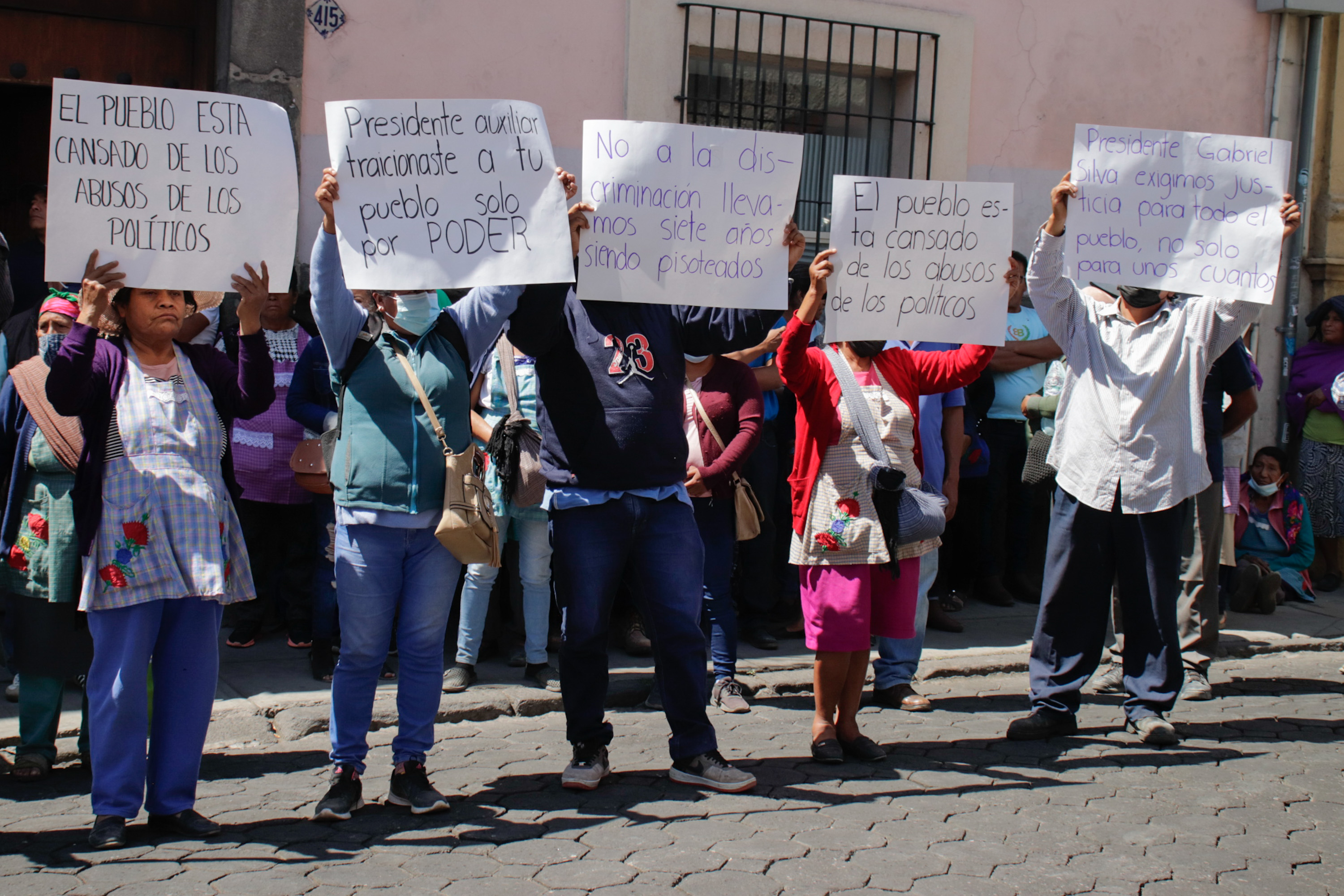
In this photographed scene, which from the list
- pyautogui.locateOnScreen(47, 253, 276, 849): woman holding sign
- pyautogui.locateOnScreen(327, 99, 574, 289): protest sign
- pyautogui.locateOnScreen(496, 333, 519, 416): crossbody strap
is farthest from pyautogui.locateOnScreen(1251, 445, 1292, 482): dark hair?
pyautogui.locateOnScreen(47, 253, 276, 849): woman holding sign

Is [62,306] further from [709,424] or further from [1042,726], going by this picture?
[1042,726]

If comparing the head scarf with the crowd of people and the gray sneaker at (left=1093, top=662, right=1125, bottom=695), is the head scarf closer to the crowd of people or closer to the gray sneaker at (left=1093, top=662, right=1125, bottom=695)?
the crowd of people

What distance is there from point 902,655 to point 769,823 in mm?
1969

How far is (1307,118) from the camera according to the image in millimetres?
10102

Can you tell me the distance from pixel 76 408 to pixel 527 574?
8.74 feet

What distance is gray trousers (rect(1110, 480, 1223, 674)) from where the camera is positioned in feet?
22.2

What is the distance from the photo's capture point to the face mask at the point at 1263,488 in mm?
9008

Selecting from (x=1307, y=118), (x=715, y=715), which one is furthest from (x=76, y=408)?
(x=1307, y=118)

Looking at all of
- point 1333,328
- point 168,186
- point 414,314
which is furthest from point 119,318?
point 1333,328

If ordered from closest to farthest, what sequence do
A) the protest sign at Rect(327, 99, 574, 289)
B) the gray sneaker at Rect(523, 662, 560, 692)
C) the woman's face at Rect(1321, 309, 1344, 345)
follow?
1. the protest sign at Rect(327, 99, 574, 289)
2. the gray sneaker at Rect(523, 662, 560, 692)
3. the woman's face at Rect(1321, 309, 1344, 345)

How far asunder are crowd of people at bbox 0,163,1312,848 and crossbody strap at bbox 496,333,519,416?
0.01m

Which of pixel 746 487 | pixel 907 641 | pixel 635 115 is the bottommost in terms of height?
pixel 907 641

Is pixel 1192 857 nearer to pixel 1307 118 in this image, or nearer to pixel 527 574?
pixel 527 574

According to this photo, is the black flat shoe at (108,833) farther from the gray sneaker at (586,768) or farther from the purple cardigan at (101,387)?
the gray sneaker at (586,768)
